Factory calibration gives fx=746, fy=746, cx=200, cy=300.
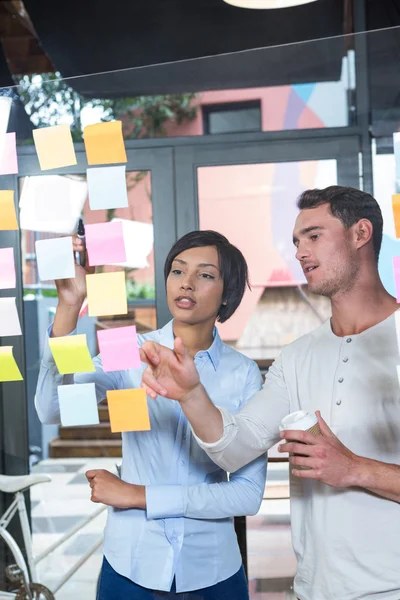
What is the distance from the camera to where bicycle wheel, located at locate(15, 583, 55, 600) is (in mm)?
2154

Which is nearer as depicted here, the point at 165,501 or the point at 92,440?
the point at 165,501

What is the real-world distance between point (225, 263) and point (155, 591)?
31.4 inches

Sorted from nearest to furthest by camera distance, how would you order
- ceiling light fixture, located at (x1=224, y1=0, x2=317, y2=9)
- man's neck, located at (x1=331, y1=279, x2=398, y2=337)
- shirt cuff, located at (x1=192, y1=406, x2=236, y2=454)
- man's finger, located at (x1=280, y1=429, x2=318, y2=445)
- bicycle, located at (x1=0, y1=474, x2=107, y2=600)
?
man's finger, located at (x1=280, y1=429, x2=318, y2=445), shirt cuff, located at (x1=192, y1=406, x2=236, y2=454), man's neck, located at (x1=331, y1=279, x2=398, y2=337), bicycle, located at (x1=0, y1=474, x2=107, y2=600), ceiling light fixture, located at (x1=224, y1=0, x2=317, y2=9)

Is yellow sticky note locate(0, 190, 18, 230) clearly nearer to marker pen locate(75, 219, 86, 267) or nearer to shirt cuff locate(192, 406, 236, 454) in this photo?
marker pen locate(75, 219, 86, 267)

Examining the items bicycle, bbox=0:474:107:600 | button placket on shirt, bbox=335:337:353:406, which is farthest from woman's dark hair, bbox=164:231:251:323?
bicycle, bbox=0:474:107:600

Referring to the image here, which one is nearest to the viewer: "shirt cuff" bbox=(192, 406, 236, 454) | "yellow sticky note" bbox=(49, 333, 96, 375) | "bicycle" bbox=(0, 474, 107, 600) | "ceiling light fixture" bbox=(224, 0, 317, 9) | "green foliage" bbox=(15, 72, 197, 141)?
"shirt cuff" bbox=(192, 406, 236, 454)

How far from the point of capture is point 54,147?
198 cm

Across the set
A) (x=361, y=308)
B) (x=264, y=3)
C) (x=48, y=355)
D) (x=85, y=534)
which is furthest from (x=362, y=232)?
(x=264, y=3)

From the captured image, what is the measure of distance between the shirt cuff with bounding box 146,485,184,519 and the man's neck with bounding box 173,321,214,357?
1.09 feet

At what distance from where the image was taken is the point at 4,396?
212 cm

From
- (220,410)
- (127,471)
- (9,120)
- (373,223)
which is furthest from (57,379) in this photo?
(373,223)

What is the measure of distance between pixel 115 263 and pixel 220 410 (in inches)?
22.5

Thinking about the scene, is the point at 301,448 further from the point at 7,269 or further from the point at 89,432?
the point at 7,269

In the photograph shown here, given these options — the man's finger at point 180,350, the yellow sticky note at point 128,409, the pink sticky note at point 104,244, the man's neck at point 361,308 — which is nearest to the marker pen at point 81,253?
the pink sticky note at point 104,244
